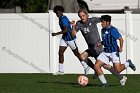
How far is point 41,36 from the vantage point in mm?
22203

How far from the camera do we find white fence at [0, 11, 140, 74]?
2198cm

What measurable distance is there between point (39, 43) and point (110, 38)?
7.06 m

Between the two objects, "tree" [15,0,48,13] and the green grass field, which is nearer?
the green grass field

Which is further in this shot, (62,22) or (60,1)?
(60,1)

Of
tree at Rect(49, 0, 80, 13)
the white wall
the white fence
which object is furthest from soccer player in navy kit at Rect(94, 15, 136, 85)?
the white wall

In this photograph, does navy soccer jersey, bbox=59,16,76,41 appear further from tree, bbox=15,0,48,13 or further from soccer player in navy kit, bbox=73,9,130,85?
tree, bbox=15,0,48,13

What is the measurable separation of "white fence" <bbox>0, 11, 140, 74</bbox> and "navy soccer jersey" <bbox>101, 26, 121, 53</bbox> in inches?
254

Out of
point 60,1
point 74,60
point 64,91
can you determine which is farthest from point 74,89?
point 60,1

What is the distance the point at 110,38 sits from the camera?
50.7 feet

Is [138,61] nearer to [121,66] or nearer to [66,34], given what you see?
[66,34]

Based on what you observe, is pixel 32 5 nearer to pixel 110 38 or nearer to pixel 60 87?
pixel 110 38

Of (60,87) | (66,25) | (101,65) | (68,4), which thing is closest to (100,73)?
(101,65)

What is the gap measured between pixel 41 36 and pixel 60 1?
189 inches

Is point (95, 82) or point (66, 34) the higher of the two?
point (66, 34)
